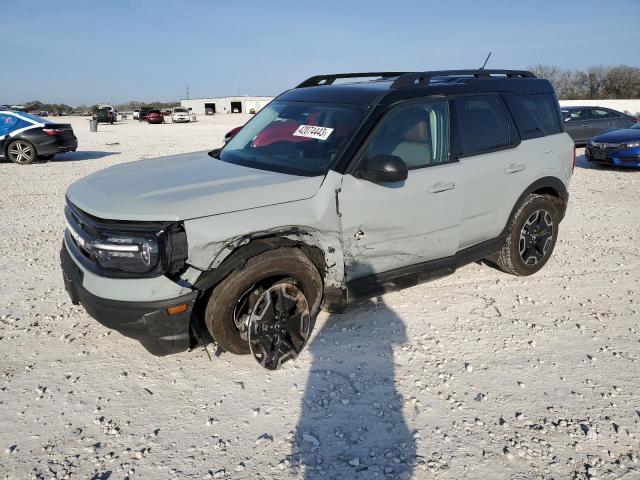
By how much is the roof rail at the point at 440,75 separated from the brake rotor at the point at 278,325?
1868mm

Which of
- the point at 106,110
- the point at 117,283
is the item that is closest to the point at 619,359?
the point at 117,283

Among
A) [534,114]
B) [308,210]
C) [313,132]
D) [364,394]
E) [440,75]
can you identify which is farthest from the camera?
[534,114]

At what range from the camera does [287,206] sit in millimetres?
3225


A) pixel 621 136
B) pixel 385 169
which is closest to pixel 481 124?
pixel 385 169

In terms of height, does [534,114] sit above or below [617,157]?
above

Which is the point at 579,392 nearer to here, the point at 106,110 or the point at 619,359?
the point at 619,359

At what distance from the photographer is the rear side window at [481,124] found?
13.7ft

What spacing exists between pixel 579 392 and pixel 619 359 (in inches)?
25.4

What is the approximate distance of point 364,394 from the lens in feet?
10.3

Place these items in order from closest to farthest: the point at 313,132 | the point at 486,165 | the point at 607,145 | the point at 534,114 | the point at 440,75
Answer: the point at 313,132 < the point at 486,165 < the point at 440,75 < the point at 534,114 < the point at 607,145

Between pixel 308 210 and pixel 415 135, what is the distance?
47.7 inches

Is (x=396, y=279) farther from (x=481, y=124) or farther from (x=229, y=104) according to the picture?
(x=229, y=104)

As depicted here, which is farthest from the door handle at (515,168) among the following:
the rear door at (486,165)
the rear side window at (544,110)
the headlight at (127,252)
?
the headlight at (127,252)

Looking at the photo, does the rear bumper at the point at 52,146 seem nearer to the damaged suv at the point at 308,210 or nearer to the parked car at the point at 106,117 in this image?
the damaged suv at the point at 308,210
